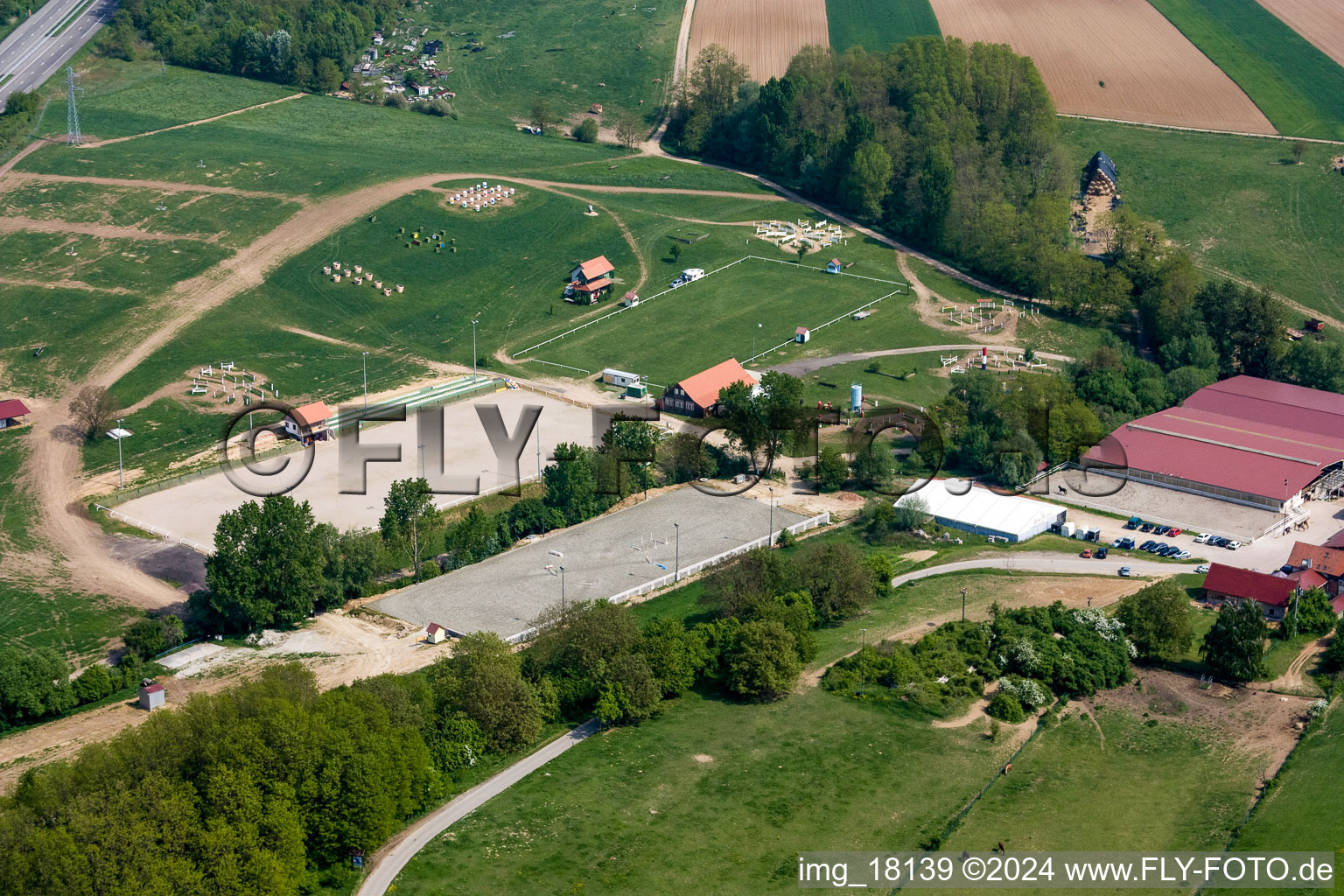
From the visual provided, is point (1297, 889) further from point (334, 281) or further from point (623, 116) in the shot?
point (623, 116)

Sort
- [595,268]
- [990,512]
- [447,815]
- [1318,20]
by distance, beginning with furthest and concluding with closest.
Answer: [1318,20]
[595,268]
[990,512]
[447,815]

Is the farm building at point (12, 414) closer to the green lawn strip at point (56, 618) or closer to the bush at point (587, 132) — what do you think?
the green lawn strip at point (56, 618)

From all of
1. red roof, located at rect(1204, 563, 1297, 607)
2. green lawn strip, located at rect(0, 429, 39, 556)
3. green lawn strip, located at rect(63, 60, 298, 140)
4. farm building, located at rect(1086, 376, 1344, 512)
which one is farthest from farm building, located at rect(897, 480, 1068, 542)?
green lawn strip, located at rect(63, 60, 298, 140)

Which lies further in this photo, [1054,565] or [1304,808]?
[1054,565]

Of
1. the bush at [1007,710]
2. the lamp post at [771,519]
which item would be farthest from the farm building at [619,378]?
the bush at [1007,710]

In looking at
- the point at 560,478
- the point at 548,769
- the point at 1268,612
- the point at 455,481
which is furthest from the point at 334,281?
the point at 1268,612

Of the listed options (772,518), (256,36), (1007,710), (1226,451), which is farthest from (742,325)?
(256,36)

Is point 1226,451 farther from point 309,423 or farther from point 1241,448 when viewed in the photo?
point 309,423
